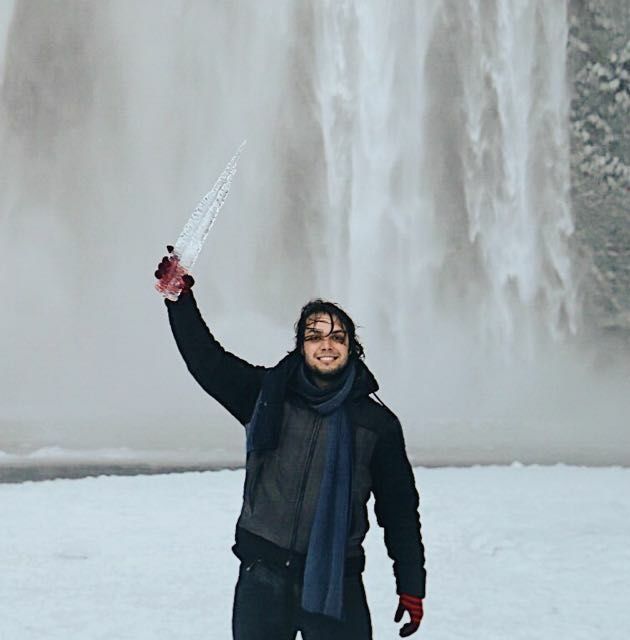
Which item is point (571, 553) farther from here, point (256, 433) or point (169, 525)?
point (256, 433)

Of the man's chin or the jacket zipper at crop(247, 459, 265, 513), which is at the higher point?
the man's chin

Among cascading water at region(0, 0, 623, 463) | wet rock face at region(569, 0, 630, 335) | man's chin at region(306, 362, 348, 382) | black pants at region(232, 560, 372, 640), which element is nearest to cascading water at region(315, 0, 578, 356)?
cascading water at region(0, 0, 623, 463)

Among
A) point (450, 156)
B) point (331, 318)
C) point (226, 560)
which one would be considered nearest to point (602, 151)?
point (450, 156)

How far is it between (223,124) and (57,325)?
7.26m

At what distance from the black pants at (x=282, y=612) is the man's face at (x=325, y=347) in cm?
61

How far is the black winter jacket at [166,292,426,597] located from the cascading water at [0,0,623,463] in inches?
794

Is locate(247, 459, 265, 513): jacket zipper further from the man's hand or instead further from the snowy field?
the snowy field

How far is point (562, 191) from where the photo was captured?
82.0ft

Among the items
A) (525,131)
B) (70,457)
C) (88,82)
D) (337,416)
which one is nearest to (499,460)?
(70,457)

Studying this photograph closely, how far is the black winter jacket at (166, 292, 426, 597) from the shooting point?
2.71 meters

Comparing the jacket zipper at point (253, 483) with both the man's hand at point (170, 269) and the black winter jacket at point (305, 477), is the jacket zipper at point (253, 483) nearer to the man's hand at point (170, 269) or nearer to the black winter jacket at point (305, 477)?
the black winter jacket at point (305, 477)

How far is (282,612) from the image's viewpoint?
2703 millimetres

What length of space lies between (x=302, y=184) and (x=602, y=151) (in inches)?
328

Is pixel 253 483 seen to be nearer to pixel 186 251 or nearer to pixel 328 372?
pixel 328 372
